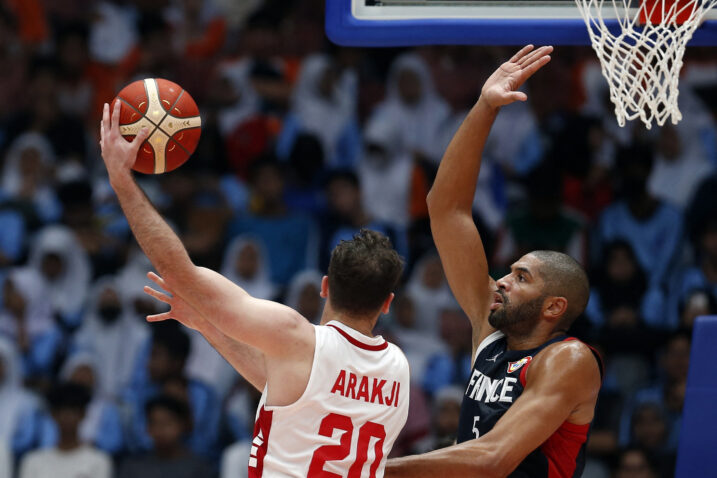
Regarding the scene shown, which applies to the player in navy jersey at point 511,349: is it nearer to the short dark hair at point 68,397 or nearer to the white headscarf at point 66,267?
the short dark hair at point 68,397

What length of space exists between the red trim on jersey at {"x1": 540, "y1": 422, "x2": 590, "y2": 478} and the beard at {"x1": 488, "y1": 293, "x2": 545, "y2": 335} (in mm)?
464

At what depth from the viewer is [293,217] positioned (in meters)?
8.99

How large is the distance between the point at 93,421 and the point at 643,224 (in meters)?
4.80

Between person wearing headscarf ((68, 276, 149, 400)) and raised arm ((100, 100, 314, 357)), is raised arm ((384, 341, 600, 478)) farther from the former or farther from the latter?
person wearing headscarf ((68, 276, 149, 400))

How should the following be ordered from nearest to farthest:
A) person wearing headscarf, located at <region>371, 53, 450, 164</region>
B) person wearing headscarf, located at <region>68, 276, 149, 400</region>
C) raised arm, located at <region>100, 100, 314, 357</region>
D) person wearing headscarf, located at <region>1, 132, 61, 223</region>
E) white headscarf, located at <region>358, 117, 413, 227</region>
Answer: raised arm, located at <region>100, 100, 314, 357</region>
person wearing headscarf, located at <region>68, 276, 149, 400</region>
white headscarf, located at <region>358, 117, 413, 227</region>
person wearing headscarf, located at <region>1, 132, 61, 223</region>
person wearing headscarf, located at <region>371, 53, 450, 164</region>

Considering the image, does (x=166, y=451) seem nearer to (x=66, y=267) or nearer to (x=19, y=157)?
(x=66, y=267)

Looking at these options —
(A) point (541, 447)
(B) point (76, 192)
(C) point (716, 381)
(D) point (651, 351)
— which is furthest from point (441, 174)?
(B) point (76, 192)

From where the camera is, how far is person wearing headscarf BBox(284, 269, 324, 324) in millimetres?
8312

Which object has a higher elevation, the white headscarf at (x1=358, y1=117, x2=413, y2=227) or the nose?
the white headscarf at (x1=358, y1=117, x2=413, y2=227)

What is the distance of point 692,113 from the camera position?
8.96 m

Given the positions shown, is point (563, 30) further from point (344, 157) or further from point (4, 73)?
point (4, 73)

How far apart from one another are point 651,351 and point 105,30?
6447 millimetres

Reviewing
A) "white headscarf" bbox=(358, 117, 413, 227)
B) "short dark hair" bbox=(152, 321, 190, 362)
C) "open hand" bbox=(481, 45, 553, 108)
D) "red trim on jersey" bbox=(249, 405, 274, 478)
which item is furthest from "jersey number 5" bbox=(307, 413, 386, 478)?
"white headscarf" bbox=(358, 117, 413, 227)

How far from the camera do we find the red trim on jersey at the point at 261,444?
3686 mm
